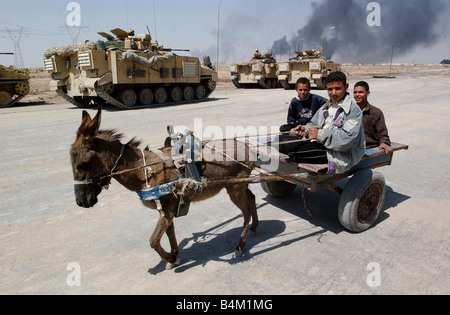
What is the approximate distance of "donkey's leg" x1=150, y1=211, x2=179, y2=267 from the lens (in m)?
3.19

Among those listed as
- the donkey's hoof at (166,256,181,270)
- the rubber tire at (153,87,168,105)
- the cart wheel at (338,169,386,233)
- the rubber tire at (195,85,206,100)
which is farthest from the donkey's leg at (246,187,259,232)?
the rubber tire at (195,85,206,100)

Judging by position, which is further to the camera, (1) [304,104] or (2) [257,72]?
(2) [257,72]

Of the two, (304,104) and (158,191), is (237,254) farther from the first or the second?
(304,104)

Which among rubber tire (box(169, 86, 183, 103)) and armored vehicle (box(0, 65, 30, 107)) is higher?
armored vehicle (box(0, 65, 30, 107))

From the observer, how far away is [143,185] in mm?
3191

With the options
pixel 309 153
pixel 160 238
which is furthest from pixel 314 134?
pixel 160 238

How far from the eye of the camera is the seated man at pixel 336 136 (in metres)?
3.54

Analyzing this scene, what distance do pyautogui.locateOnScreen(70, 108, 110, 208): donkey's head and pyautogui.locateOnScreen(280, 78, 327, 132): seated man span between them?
2920 millimetres

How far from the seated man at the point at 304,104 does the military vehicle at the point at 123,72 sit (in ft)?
41.8

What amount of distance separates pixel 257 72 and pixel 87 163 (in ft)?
92.0

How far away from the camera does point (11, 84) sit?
19203 millimetres

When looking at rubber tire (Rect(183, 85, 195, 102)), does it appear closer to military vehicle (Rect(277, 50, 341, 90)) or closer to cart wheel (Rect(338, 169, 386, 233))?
military vehicle (Rect(277, 50, 341, 90))

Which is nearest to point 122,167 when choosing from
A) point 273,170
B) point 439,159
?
point 273,170
